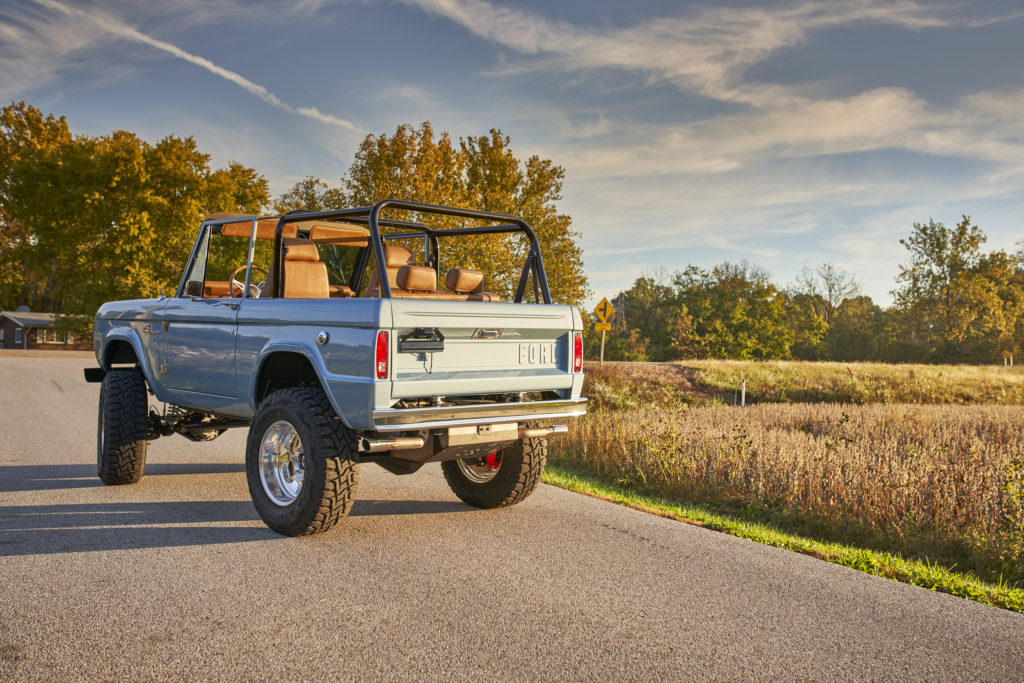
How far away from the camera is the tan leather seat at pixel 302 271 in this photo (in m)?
6.07

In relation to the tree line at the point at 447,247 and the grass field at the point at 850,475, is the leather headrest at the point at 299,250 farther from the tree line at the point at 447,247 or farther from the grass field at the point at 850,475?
the tree line at the point at 447,247

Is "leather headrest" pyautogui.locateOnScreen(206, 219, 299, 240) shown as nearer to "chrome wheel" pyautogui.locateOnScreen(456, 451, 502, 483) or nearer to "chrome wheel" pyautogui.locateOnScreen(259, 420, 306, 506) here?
"chrome wheel" pyautogui.locateOnScreen(259, 420, 306, 506)

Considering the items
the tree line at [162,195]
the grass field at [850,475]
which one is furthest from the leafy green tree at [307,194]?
the grass field at [850,475]

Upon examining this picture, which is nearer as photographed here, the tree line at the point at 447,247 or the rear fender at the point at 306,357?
the rear fender at the point at 306,357

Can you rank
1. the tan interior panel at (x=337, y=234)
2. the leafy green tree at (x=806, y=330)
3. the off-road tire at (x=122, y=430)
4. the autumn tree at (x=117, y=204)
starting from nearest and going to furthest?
1. the off-road tire at (x=122, y=430)
2. the tan interior panel at (x=337, y=234)
3. the autumn tree at (x=117, y=204)
4. the leafy green tree at (x=806, y=330)

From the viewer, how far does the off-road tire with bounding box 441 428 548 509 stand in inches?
247

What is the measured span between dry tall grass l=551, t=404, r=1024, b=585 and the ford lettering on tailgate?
2950 mm

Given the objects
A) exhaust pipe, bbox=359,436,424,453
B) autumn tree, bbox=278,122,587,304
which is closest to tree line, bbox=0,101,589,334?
autumn tree, bbox=278,122,587,304

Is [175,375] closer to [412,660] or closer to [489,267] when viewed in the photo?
[412,660]

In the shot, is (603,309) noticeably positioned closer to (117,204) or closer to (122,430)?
(122,430)

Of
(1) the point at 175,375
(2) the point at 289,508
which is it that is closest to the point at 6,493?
(1) the point at 175,375

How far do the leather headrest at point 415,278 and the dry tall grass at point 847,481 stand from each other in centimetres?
379

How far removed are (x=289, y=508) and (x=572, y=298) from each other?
33.7 m

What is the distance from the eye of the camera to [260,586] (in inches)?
174
